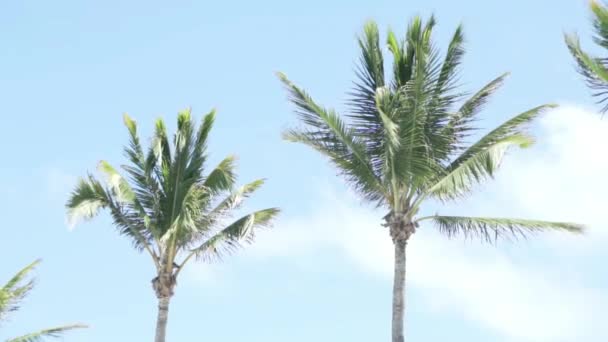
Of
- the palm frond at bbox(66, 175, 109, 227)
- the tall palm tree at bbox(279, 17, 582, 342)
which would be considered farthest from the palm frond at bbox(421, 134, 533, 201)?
the palm frond at bbox(66, 175, 109, 227)

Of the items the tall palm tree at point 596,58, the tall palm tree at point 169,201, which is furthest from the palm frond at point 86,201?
the tall palm tree at point 596,58

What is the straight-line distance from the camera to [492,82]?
876 inches

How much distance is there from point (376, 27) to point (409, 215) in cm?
418

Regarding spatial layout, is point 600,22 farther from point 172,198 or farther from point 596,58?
point 172,198

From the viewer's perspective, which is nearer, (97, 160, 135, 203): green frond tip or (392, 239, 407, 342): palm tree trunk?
(392, 239, 407, 342): palm tree trunk

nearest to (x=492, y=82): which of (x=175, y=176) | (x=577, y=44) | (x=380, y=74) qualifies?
(x=380, y=74)

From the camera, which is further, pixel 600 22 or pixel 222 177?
pixel 222 177

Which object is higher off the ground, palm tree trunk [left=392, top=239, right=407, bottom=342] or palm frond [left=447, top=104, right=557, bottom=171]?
palm frond [left=447, top=104, right=557, bottom=171]

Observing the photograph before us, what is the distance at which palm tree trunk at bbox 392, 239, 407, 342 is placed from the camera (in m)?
20.9

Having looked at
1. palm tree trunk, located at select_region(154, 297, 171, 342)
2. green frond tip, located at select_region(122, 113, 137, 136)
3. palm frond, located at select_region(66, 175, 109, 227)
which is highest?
green frond tip, located at select_region(122, 113, 137, 136)

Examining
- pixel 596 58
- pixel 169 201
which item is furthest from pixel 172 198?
pixel 596 58

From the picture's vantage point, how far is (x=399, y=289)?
69.9 feet

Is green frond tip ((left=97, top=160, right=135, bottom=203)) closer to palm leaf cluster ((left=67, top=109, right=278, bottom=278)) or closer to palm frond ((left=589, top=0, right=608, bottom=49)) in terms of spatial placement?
palm leaf cluster ((left=67, top=109, right=278, bottom=278))

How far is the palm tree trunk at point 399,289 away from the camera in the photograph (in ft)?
68.6
